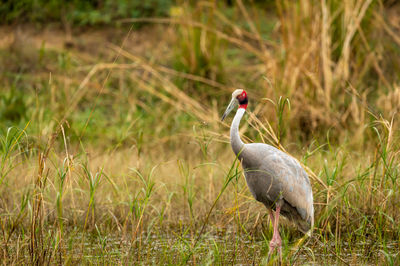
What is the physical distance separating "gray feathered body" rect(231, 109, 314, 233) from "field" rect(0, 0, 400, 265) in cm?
14

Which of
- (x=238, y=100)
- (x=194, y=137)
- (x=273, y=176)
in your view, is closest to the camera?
(x=273, y=176)

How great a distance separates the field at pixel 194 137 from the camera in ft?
12.9

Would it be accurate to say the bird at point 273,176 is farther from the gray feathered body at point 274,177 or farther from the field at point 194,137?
the field at point 194,137

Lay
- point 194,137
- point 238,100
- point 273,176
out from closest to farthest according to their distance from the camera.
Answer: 1. point 273,176
2. point 238,100
3. point 194,137

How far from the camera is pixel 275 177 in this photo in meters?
4.01

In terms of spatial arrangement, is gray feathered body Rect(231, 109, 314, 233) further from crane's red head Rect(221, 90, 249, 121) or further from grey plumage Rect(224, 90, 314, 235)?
crane's red head Rect(221, 90, 249, 121)

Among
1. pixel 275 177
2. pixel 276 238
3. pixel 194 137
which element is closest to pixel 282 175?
pixel 275 177

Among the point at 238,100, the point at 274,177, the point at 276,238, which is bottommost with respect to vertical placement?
the point at 276,238

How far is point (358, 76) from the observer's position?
7426mm

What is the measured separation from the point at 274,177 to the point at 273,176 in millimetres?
16

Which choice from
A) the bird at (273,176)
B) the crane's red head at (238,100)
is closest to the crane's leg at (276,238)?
the bird at (273,176)

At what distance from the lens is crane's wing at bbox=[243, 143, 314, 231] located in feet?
13.1

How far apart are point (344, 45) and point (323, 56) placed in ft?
1.11

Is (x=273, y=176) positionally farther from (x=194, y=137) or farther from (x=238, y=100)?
(x=194, y=137)
